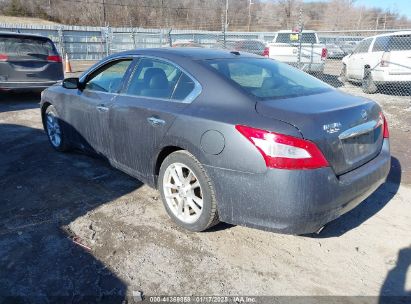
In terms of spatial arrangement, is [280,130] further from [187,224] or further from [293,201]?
[187,224]

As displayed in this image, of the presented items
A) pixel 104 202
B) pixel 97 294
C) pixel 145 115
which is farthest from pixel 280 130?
pixel 104 202

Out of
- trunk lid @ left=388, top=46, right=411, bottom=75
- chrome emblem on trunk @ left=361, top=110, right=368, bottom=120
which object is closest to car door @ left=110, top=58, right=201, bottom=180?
chrome emblem on trunk @ left=361, top=110, right=368, bottom=120

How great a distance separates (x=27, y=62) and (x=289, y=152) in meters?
7.92

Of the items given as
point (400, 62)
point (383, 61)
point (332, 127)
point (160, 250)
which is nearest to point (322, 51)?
point (383, 61)

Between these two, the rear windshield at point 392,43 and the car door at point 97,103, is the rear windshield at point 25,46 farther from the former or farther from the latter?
the rear windshield at point 392,43

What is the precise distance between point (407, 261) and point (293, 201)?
1181 millimetres

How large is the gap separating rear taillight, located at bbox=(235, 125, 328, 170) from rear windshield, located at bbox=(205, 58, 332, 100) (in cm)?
52

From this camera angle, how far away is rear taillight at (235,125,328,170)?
2443 millimetres

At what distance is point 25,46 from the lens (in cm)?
839

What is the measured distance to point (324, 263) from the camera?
2807mm

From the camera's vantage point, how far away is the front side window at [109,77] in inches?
154

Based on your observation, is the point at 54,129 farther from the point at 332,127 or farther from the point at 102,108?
the point at 332,127

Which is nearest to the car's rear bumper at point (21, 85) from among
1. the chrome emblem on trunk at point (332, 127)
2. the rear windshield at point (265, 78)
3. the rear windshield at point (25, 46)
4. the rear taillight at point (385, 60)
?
the rear windshield at point (25, 46)

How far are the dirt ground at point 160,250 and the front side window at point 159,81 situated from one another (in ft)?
3.79
